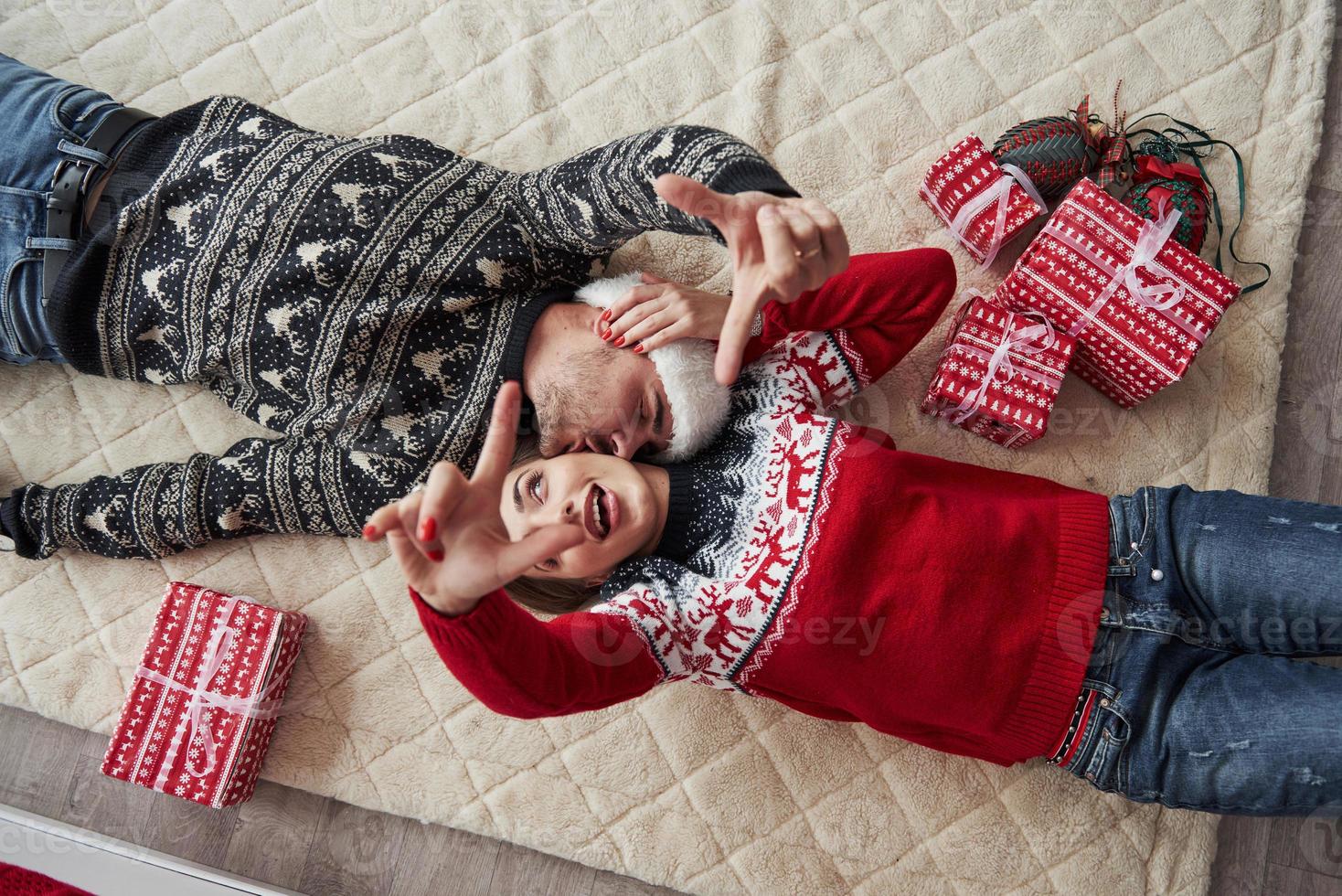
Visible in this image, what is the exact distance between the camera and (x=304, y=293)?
1048mm

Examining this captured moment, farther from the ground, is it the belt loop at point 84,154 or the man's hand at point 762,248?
the belt loop at point 84,154

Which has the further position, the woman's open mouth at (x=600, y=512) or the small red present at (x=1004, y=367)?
the small red present at (x=1004, y=367)

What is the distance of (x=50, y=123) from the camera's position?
1.12 meters

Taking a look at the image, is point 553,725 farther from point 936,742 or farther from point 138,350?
point 138,350

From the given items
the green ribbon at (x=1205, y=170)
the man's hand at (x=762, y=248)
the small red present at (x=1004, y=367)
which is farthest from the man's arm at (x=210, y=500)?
the green ribbon at (x=1205, y=170)

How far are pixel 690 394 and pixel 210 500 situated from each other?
632mm

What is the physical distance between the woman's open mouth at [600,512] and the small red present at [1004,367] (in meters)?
0.48

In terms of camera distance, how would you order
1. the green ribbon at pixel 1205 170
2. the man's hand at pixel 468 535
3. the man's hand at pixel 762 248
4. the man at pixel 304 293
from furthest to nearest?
the green ribbon at pixel 1205 170 → the man at pixel 304 293 → the man's hand at pixel 762 248 → the man's hand at pixel 468 535

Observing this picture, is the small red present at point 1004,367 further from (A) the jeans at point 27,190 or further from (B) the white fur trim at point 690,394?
(A) the jeans at point 27,190

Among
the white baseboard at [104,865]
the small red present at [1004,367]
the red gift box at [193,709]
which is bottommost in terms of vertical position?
the white baseboard at [104,865]

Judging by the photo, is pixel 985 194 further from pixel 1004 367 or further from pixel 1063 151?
pixel 1004 367

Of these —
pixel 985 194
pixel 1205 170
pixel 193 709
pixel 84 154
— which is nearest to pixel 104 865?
pixel 193 709

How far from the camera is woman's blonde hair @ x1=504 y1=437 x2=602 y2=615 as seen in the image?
3.29 ft

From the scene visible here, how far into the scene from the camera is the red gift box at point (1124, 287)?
105cm
